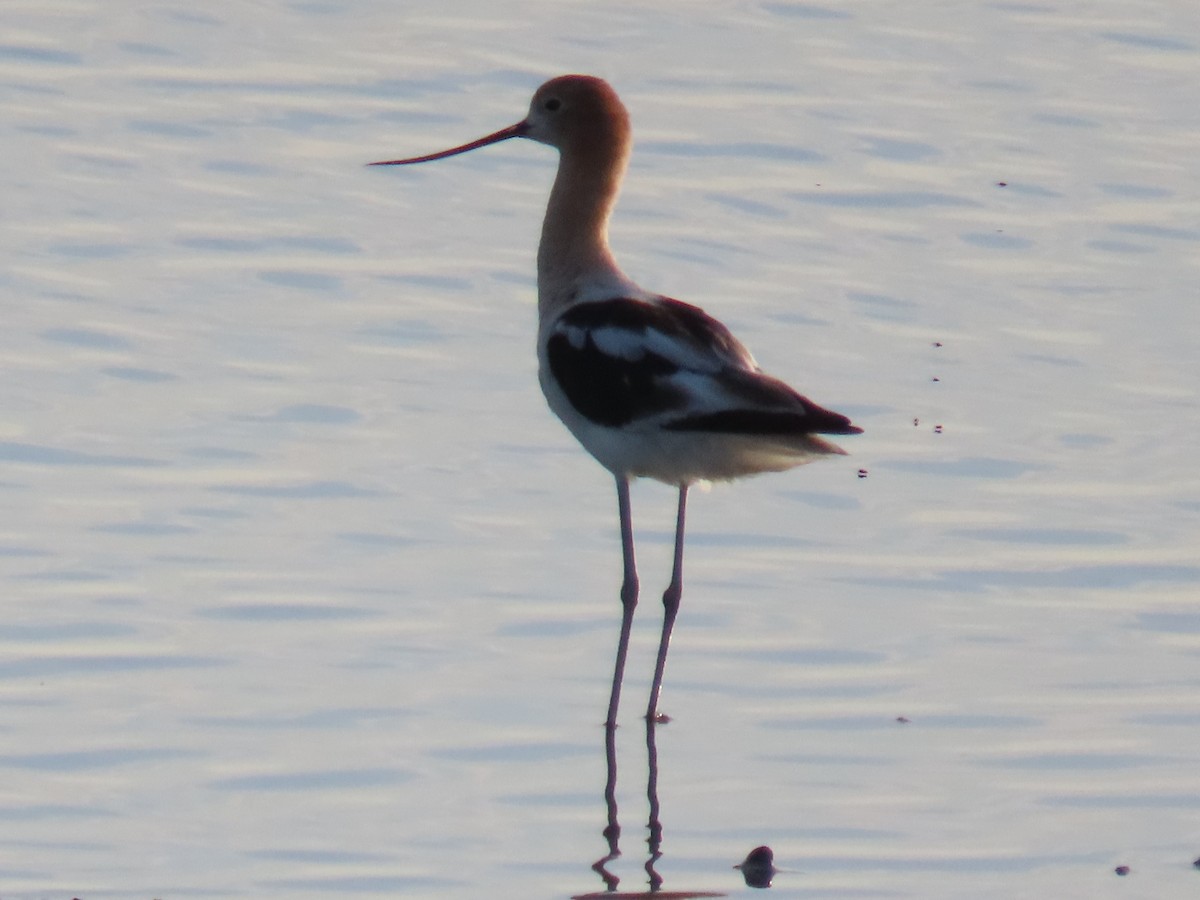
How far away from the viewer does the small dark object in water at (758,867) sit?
5.45m

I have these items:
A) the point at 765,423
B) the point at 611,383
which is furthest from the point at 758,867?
the point at 611,383

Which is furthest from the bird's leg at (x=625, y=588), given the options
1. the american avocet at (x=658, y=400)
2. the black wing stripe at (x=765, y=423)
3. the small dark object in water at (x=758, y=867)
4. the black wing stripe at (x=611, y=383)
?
the small dark object in water at (x=758, y=867)

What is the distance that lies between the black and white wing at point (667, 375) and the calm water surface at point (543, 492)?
593mm

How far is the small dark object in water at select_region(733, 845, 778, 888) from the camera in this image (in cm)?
545

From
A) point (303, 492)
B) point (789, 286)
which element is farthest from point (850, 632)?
point (789, 286)

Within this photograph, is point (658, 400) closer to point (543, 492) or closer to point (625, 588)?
point (625, 588)

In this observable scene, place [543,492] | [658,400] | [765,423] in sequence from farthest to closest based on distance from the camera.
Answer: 1. [543,492]
2. [658,400]
3. [765,423]

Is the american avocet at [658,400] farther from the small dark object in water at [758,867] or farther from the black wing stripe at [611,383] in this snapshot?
the small dark object in water at [758,867]

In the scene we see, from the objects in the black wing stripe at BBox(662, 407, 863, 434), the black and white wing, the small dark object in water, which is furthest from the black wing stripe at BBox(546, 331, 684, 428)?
the small dark object in water

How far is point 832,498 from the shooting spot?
808cm

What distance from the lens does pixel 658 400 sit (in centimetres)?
677

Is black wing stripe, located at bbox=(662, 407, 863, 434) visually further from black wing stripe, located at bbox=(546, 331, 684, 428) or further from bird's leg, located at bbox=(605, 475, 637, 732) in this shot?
bird's leg, located at bbox=(605, 475, 637, 732)

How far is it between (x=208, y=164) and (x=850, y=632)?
5.27 meters

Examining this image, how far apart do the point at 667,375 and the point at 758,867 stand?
1.63m
